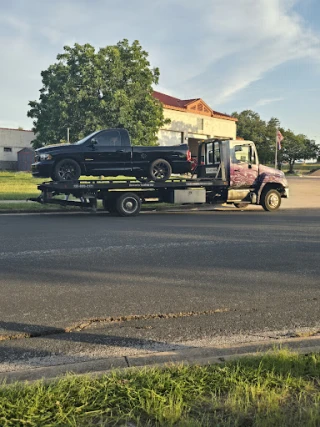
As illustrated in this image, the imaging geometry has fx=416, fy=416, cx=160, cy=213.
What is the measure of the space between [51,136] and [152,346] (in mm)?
33986

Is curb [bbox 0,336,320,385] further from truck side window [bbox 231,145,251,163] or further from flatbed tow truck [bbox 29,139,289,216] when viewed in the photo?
truck side window [bbox 231,145,251,163]

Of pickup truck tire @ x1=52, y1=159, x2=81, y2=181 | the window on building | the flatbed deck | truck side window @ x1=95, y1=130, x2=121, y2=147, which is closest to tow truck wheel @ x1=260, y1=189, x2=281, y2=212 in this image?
the flatbed deck

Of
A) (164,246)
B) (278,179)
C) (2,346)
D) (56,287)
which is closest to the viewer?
(2,346)

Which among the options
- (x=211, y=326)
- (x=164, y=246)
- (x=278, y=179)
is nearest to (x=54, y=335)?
(x=211, y=326)

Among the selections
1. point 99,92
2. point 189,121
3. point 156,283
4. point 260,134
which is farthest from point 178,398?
point 260,134

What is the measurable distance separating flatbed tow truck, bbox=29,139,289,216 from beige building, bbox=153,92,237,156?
34.4 m

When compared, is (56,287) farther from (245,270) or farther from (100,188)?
(100,188)

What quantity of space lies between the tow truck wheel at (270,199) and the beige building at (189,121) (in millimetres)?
34323

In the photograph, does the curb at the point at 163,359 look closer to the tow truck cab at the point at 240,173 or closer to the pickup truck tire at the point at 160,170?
the pickup truck tire at the point at 160,170

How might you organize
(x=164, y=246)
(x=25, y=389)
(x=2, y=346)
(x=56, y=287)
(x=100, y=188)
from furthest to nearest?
(x=100, y=188), (x=164, y=246), (x=56, y=287), (x=2, y=346), (x=25, y=389)

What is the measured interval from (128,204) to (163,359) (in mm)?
10201

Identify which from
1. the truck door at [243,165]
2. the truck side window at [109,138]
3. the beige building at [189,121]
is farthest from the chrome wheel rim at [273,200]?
the beige building at [189,121]

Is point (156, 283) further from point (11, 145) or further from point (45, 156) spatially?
point (11, 145)

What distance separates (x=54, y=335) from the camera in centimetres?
396
